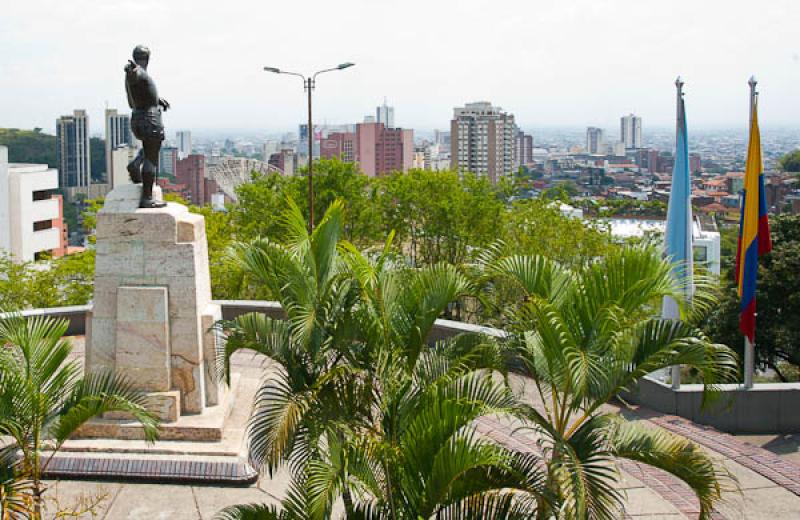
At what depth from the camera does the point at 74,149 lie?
168875mm

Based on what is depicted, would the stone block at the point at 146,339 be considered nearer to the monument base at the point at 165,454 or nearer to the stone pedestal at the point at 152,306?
the stone pedestal at the point at 152,306

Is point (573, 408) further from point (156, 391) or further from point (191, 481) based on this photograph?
point (156, 391)

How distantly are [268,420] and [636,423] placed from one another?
2.81m

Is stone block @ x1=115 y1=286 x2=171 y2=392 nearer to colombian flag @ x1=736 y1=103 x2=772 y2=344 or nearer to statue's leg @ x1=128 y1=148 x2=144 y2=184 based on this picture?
statue's leg @ x1=128 y1=148 x2=144 y2=184

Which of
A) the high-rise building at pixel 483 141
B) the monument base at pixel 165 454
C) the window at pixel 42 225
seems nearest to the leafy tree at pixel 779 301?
the monument base at pixel 165 454

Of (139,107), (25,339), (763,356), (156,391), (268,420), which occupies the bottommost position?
(763,356)

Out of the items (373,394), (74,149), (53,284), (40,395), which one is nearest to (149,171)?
(40,395)

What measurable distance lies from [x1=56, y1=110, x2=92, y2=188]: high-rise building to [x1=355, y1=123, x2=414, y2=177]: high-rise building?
4839cm

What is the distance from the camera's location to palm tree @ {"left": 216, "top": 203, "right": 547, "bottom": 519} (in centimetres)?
657

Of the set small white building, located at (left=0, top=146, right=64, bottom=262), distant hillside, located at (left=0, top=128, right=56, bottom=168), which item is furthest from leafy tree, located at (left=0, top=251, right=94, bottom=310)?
distant hillside, located at (left=0, top=128, right=56, bottom=168)

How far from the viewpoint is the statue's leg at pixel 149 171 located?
12.4 m

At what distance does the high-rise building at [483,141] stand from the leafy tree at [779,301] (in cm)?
13429

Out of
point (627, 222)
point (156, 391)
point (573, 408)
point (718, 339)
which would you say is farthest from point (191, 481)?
point (627, 222)

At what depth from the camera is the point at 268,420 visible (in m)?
7.36
